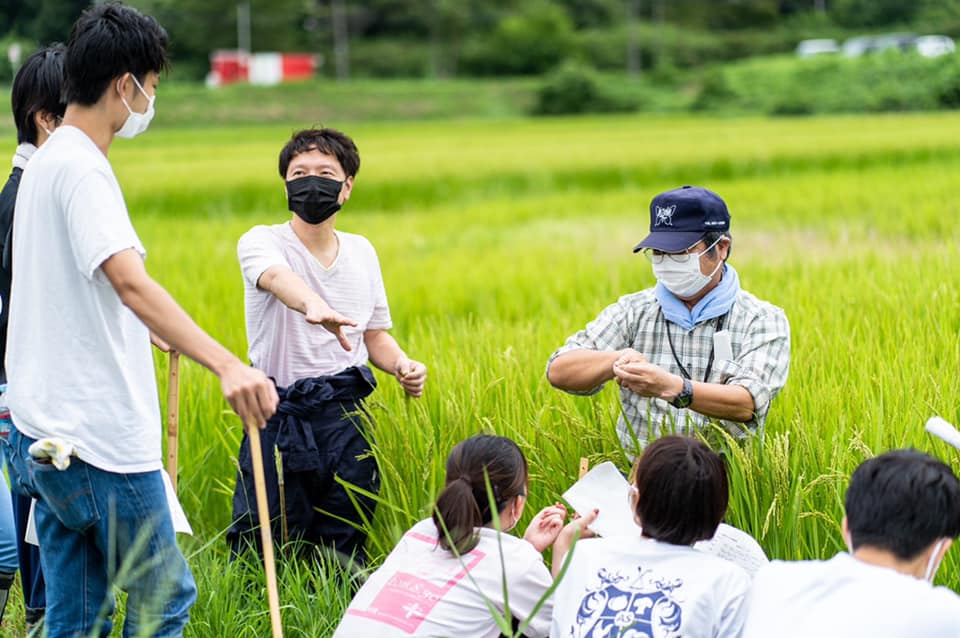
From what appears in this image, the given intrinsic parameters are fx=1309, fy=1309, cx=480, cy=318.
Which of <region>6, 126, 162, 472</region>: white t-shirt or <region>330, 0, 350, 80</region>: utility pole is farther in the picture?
<region>330, 0, 350, 80</region>: utility pole

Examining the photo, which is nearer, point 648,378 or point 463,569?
point 463,569

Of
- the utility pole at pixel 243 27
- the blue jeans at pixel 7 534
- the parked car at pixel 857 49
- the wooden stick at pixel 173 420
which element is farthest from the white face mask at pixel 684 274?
the utility pole at pixel 243 27

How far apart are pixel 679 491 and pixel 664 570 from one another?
156mm

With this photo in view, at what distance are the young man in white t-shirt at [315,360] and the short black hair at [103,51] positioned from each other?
926 millimetres

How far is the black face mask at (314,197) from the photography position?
3.50 m

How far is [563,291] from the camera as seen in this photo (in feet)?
25.7

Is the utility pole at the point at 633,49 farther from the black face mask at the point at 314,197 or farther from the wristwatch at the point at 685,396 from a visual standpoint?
the wristwatch at the point at 685,396

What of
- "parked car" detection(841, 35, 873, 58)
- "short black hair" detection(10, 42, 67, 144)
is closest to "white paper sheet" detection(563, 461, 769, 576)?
"short black hair" detection(10, 42, 67, 144)

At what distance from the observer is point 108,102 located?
2.57 metres

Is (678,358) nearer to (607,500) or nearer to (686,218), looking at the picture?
(686,218)

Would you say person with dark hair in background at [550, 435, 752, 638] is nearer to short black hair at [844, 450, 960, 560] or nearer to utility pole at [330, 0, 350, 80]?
short black hair at [844, 450, 960, 560]

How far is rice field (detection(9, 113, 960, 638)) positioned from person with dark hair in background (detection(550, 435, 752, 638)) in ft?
1.60

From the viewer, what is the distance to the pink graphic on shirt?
2.71 m

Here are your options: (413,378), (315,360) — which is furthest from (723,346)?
(315,360)
